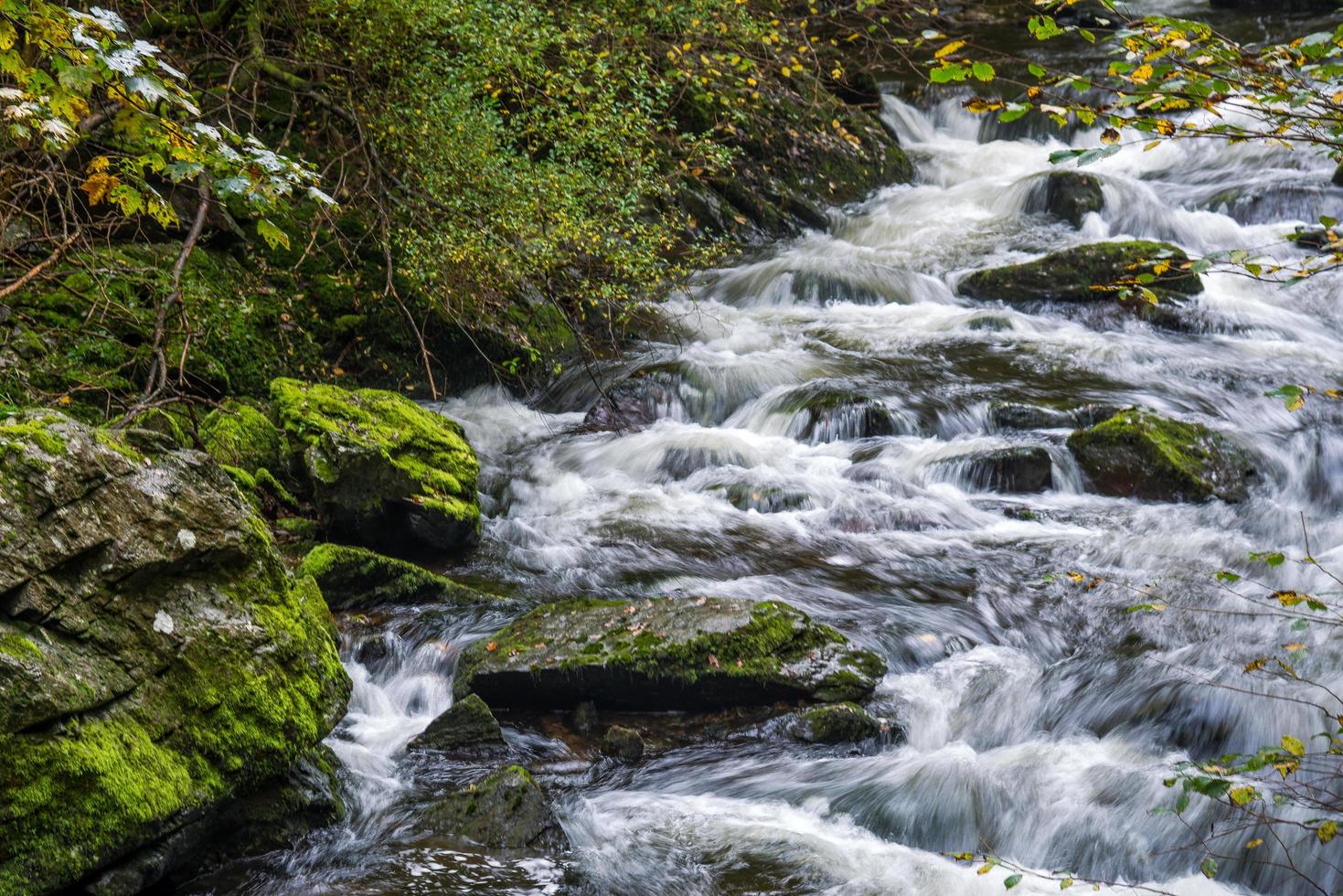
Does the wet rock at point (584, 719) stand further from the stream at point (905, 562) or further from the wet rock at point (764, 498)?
the wet rock at point (764, 498)

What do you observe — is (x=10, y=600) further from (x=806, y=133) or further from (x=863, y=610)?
(x=806, y=133)

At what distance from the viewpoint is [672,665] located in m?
5.41

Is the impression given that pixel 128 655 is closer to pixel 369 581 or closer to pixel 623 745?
pixel 623 745

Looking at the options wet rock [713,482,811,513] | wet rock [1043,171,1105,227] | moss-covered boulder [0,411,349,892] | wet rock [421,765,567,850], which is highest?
wet rock [1043,171,1105,227]

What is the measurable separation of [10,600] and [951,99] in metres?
16.8

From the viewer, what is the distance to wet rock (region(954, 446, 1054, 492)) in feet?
26.7

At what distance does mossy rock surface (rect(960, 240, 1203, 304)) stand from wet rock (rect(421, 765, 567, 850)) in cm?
878

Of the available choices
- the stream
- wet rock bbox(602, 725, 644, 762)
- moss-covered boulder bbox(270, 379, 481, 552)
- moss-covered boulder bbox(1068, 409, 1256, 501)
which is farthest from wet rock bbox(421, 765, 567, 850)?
moss-covered boulder bbox(1068, 409, 1256, 501)

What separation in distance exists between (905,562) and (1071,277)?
5.87 meters

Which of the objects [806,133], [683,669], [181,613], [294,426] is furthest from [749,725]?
[806,133]

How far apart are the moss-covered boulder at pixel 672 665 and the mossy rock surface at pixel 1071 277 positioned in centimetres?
705

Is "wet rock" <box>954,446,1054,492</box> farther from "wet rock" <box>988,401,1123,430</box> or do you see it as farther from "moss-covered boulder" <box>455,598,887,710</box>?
"moss-covered boulder" <box>455,598,887,710</box>

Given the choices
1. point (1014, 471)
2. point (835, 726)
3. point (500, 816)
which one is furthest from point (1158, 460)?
point (500, 816)

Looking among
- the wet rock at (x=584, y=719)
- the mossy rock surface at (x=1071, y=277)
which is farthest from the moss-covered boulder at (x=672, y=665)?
the mossy rock surface at (x=1071, y=277)
